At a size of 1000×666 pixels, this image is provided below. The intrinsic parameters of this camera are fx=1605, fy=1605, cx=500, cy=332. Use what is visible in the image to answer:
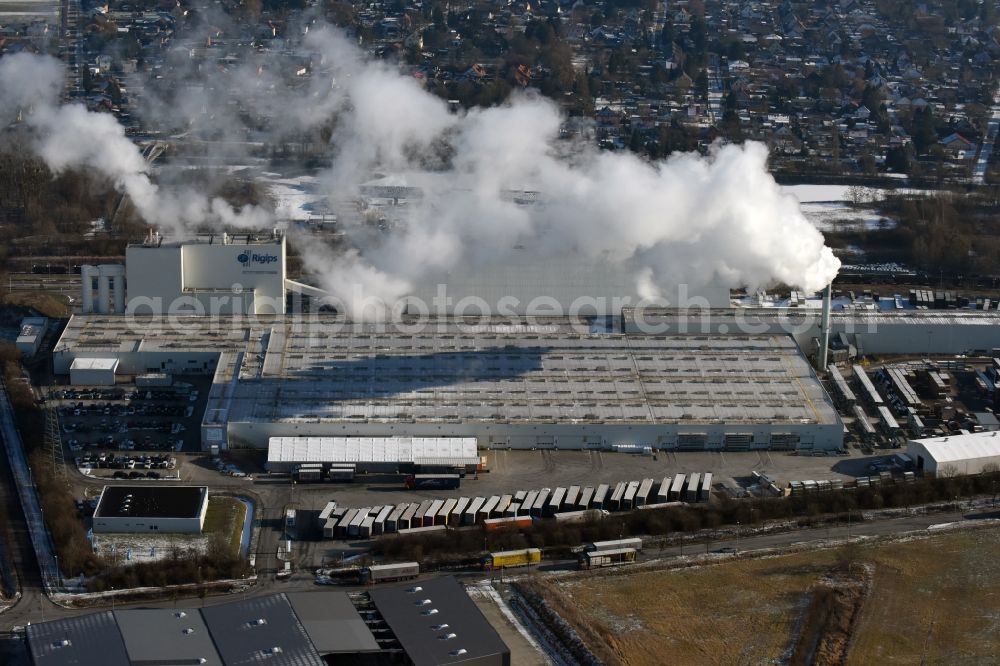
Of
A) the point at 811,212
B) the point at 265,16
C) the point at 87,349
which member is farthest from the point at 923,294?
the point at 265,16

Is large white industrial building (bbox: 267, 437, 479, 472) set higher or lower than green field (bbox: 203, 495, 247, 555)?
higher

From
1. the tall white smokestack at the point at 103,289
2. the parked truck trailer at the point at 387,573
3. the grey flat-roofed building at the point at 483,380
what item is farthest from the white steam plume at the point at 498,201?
the parked truck trailer at the point at 387,573

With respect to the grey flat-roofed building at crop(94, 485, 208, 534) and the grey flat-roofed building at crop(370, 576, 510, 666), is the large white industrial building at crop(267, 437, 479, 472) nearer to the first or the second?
the grey flat-roofed building at crop(94, 485, 208, 534)

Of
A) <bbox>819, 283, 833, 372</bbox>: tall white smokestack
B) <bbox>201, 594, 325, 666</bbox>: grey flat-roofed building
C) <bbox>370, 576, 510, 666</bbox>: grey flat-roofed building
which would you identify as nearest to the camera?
<bbox>201, 594, 325, 666</bbox>: grey flat-roofed building

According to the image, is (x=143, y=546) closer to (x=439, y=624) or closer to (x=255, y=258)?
(x=439, y=624)

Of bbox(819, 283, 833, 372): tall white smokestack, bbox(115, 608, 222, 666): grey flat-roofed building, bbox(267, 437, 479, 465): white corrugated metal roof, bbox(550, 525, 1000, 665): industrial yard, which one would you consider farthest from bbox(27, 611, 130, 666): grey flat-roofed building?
bbox(819, 283, 833, 372): tall white smokestack

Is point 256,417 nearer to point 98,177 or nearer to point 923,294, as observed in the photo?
point 98,177
